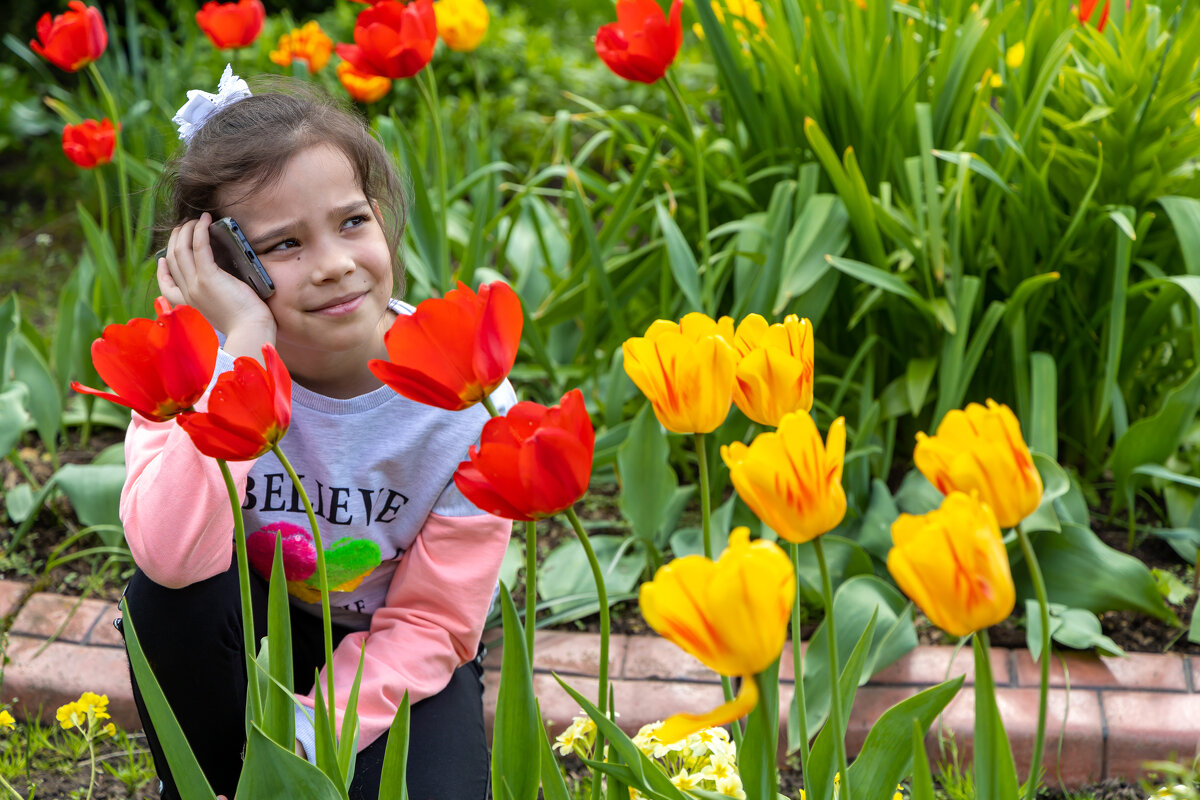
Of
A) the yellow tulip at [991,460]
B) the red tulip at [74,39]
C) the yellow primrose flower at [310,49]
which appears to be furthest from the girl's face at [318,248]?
the yellow primrose flower at [310,49]

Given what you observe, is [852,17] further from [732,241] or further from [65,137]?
[65,137]

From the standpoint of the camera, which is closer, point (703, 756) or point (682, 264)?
point (703, 756)

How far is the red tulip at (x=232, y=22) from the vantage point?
2377mm

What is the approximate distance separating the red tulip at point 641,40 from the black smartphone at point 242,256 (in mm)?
686

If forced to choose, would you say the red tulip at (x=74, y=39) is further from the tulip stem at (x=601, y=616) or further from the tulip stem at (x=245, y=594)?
the tulip stem at (x=601, y=616)

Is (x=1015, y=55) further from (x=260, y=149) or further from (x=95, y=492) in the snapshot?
(x=95, y=492)

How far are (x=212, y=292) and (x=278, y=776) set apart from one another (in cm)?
64

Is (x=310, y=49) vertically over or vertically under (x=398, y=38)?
under

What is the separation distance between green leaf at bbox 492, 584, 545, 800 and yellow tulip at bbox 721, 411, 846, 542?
0.27m

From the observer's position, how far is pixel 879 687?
173cm

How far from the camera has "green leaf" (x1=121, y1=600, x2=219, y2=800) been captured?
0.88 m

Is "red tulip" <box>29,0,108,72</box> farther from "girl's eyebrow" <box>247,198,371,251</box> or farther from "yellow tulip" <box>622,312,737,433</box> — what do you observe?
"yellow tulip" <box>622,312,737,433</box>

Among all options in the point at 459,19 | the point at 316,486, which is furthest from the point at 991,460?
the point at 459,19

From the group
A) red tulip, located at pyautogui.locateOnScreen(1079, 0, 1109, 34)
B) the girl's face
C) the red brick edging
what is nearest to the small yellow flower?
red tulip, located at pyautogui.locateOnScreen(1079, 0, 1109, 34)
